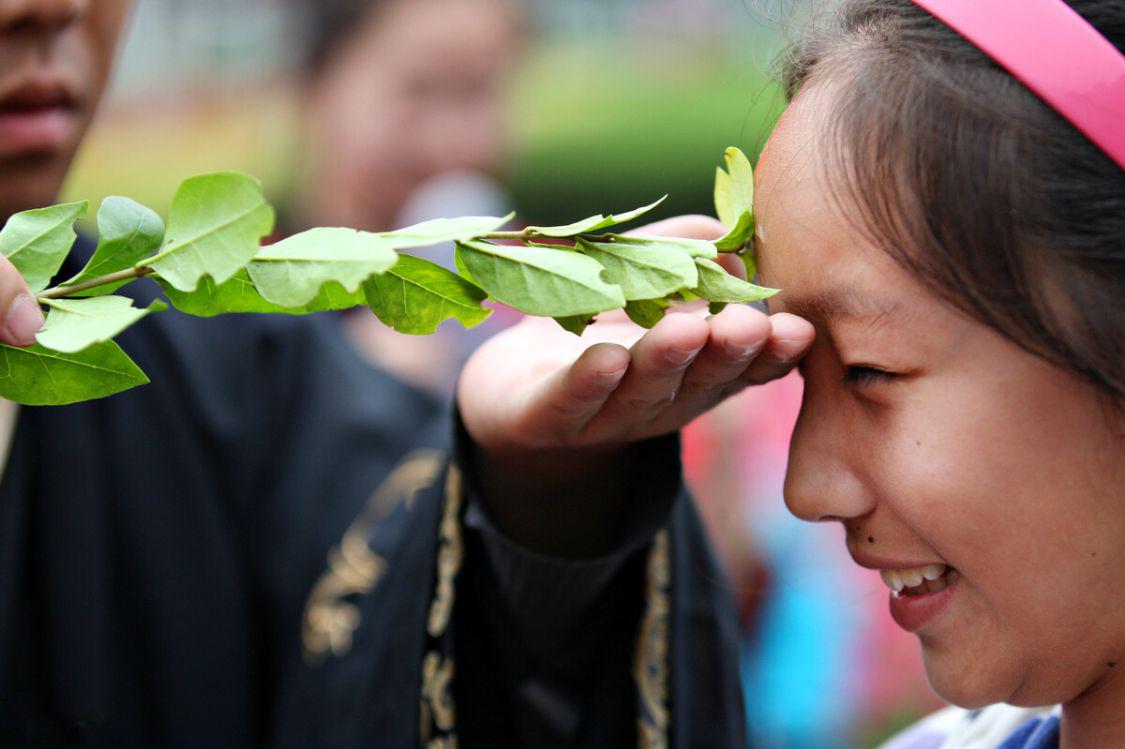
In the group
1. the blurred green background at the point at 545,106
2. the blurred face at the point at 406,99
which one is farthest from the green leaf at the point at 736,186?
the blurred green background at the point at 545,106

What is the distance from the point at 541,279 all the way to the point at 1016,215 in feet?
1.18

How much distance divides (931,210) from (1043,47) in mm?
145

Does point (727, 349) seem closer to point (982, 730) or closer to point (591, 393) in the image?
point (591, 393)

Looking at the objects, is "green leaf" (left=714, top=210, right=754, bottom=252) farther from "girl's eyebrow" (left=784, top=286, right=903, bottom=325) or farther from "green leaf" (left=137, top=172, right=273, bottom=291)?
"green leaf" (left=137, top=172, right=273, bottom=291)

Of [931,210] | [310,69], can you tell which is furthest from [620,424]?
[310,69]

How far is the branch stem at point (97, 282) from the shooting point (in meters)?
0.85

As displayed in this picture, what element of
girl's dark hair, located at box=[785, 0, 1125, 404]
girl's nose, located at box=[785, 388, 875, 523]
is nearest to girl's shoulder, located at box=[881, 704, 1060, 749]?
girl's nose, located at box=[785, 388, 875, 523]

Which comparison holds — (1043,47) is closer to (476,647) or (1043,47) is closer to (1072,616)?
(1072,616)

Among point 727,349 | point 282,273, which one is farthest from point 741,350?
point 282,273

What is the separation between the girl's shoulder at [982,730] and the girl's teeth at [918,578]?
0.25 meters

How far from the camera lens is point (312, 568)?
178cm

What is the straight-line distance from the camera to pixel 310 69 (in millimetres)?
3330

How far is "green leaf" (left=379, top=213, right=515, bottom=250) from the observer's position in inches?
34.0

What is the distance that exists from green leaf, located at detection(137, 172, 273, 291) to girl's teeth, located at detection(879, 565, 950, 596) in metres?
0.62
